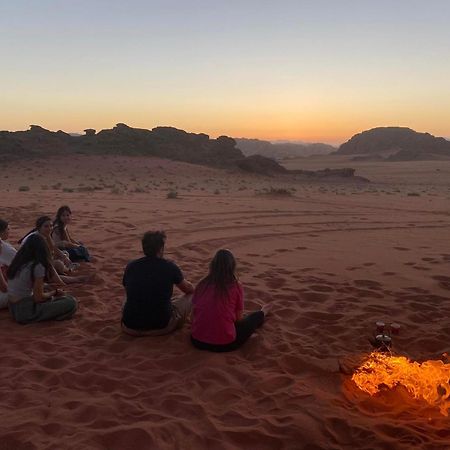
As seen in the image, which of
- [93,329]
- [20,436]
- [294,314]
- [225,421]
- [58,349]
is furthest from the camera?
[294,314]

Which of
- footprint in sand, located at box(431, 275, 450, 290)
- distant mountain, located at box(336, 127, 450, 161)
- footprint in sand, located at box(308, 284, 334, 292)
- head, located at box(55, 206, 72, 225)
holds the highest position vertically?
distant mountain, located at box(336, 127, 450, 161)

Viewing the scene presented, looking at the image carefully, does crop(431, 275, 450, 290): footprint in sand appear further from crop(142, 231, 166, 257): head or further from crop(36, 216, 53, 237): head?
crop(36, 216, 53, 237): head

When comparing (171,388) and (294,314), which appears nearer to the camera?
(171,388)

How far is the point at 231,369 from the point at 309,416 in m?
1.00

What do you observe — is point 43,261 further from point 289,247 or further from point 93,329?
point 289,247

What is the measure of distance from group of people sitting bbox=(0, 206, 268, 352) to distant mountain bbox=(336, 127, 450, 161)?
271ft

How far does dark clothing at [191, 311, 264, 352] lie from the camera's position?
16.7ft

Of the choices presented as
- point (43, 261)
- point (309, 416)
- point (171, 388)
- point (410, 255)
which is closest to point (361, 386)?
point (309, 416)

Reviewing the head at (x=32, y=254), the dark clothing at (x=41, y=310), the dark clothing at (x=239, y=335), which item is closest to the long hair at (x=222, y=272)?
the dark clothing at (x=239, y=335)

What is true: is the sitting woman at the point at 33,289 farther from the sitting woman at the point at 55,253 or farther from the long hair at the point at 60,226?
the long hair at the point at 60,226

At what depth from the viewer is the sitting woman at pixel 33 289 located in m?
5.45

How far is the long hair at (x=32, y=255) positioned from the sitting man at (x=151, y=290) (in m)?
0.92

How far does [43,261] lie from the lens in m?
5.47

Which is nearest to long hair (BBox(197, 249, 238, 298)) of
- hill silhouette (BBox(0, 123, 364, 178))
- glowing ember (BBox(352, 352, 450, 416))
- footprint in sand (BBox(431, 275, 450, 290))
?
glowing ember (BBox(352, 352, 450, 416))
